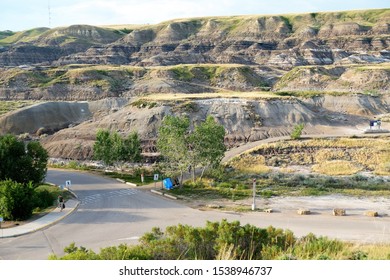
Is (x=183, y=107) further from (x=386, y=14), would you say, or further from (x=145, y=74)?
(x=386, y=14)

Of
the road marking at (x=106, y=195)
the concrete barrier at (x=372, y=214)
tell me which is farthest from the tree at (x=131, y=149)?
the concrete barrier at (x=372, y=214)

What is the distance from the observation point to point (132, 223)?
28531mm

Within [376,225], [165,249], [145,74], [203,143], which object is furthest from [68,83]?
[165,249]

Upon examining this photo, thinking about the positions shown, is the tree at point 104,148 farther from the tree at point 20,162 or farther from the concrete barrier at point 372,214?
the concrete barrier at point 372,214

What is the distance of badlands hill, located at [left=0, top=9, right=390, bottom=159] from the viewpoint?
264ft

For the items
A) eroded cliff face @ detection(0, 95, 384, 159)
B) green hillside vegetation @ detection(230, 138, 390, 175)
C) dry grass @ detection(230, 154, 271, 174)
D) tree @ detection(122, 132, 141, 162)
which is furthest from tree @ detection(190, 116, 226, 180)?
eroded cliff face @ detection(0, 95, 384, 159)

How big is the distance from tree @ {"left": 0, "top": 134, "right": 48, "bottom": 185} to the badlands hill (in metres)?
32.1

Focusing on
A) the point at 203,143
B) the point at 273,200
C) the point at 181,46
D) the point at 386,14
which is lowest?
the point at 273,200

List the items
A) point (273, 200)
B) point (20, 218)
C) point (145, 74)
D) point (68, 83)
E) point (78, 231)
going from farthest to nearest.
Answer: point (145, 74) < point (68, 83) < point (273, 200) < point (20, 218) < point (78, 231)

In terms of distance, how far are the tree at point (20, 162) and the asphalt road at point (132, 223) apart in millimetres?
4490

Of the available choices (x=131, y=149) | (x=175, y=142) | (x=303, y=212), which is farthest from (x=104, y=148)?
(x=303, y=212)

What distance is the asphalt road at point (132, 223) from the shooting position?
23.9 meters

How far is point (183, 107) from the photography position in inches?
3194

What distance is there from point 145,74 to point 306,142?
251 feet
